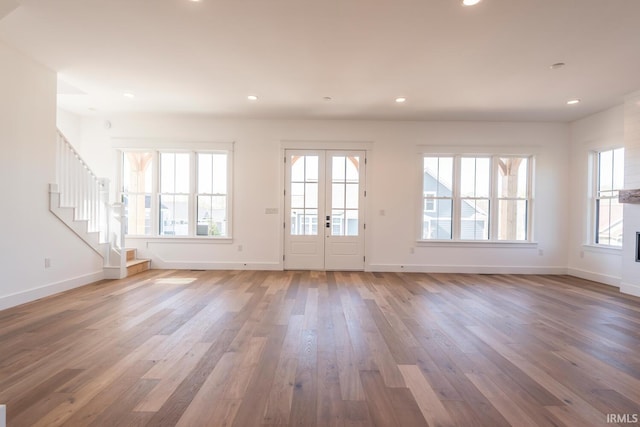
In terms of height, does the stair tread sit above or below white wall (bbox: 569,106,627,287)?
below

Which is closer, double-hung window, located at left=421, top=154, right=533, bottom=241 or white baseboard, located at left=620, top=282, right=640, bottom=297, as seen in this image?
white baseboard, located at left=620, top=282, right=640, bottom=297

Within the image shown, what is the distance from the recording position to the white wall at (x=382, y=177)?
6188 millimetres

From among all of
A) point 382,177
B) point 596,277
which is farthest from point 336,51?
point 596,277

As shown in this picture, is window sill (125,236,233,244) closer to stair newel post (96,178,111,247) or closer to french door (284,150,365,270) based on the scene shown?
stair newel post (96,178,111,247)

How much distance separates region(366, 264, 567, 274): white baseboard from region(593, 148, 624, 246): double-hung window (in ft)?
3.27

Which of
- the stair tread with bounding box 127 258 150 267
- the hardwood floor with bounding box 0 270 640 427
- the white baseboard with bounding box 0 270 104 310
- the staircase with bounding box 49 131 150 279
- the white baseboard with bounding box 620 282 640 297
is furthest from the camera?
the stair tread with bounding box 127 258 150 267

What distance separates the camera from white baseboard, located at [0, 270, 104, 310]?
11.7ft

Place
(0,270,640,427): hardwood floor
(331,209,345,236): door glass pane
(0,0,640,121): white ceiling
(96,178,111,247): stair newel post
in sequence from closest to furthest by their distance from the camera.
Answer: (0,270,640,427): hardwood floor, (0,0,640,121): white ceiling, (96,178,111,247): stair newel post, (331,209,345,236): door glass pane

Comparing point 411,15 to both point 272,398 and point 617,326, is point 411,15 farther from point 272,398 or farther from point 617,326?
point 617,326

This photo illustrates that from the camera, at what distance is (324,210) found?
627 centimetres

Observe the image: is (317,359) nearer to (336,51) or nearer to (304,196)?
(336,51)

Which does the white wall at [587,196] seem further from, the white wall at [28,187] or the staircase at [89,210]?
the white wall at [28,187]

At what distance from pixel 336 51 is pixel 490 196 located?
4.50 m

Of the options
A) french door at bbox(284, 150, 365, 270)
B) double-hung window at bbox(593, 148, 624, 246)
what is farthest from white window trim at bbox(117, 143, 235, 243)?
double-hung window at bbox(593, 148, 624, 246)
